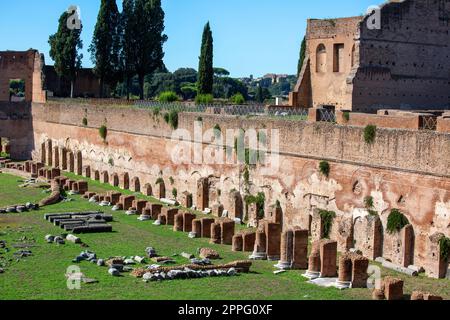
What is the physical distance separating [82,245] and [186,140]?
7.04m

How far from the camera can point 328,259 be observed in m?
13.0

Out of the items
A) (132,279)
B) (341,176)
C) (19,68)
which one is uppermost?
(19,68)

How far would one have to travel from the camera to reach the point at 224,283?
1250 cm

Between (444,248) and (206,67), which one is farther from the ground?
(206,67)

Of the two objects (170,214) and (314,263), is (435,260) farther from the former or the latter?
(170,214)

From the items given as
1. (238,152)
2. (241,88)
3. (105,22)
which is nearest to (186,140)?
(238,152)

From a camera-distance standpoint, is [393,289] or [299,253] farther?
[299,253]

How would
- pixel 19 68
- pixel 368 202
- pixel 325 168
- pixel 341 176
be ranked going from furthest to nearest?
pixel 19 68
pixel 325 168
pixel 341 176
pixel 368 202

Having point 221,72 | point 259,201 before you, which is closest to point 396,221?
point 259,201

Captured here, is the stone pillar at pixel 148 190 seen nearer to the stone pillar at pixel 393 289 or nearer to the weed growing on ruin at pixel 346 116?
the weed growing on ruin at pixel 346 116

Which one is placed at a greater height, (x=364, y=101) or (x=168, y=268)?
(x=364, y=101)

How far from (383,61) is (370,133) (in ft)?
25.2

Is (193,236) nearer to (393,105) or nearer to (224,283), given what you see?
(224,283)

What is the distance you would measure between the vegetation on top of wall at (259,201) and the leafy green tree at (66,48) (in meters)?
16.5
